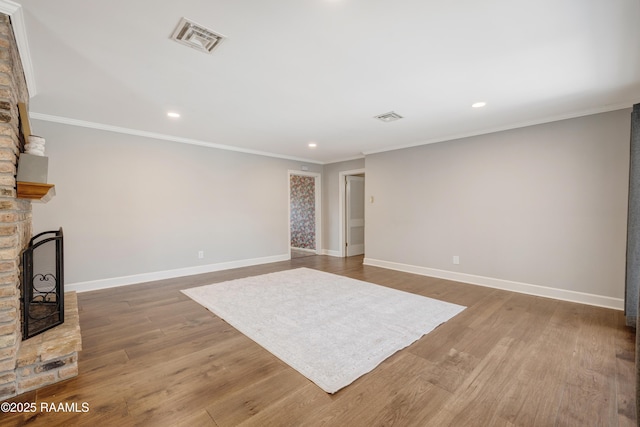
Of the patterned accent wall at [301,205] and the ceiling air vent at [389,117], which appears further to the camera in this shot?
the patterned accent wall at [301,205]

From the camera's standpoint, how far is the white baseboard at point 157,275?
12.8 feet

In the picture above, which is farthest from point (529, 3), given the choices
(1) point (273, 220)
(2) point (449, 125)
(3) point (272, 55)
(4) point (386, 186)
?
(1) point (273, 220)

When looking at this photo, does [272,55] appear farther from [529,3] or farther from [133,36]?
[529,3]

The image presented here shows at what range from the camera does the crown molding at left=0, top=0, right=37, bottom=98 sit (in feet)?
5.31

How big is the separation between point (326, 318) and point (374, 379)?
1.07 m

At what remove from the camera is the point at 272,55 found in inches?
85.0

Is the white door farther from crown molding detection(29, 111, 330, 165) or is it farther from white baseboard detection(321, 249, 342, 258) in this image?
crown molding detection(29, 111, 330, 165)

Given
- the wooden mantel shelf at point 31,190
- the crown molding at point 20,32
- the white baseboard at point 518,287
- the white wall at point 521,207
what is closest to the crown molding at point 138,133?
the crown molding at point 20,32

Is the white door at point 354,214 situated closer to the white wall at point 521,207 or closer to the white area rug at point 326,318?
the white wall at point 521,207

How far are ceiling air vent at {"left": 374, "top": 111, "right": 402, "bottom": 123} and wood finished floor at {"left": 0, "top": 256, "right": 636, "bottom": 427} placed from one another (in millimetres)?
2536

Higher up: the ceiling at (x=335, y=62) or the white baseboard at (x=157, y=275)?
the ceiling at (x=335, y=62)

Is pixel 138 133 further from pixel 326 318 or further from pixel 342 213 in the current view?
pixel 342 213

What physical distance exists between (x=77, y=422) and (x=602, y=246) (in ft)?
16.9

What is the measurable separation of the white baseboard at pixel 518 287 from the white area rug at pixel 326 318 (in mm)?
1265
